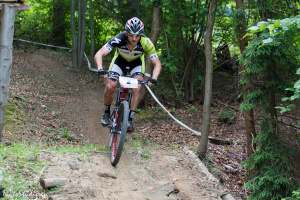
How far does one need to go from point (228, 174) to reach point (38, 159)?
12.6 ft

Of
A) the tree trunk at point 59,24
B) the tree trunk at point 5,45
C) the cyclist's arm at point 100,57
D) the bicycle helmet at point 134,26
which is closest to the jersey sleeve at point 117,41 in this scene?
the cyclist's arm at point 100,57

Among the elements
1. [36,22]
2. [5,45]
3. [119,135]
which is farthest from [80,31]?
[119,135]

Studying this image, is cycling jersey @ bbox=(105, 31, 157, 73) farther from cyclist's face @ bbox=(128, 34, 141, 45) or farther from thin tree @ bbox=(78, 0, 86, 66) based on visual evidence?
thin tree @ bbox=(78, 0, 86, 66)

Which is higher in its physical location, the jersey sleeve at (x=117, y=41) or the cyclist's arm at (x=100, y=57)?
the jersey sleeve at (x=117, y=41)

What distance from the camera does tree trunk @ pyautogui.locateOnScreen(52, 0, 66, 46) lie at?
19359 mm

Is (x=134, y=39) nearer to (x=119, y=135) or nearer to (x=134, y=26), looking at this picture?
(x=134, y=26)

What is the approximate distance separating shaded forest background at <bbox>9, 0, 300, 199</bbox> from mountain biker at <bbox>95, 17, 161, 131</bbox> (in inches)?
54.5

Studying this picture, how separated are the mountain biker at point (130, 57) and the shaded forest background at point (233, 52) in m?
1.38

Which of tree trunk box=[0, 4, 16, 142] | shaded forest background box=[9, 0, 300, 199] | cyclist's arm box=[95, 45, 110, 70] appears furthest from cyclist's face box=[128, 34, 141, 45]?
tree trunk box=[0, 4, 16, 142]

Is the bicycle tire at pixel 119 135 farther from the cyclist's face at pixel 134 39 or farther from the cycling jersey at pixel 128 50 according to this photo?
the cyclist's face at pixel 134 39

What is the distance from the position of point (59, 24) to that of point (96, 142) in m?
9.70

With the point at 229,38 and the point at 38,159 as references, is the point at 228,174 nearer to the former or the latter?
the point at 38,159

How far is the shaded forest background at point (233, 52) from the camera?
21.9 feet

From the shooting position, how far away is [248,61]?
677cm
